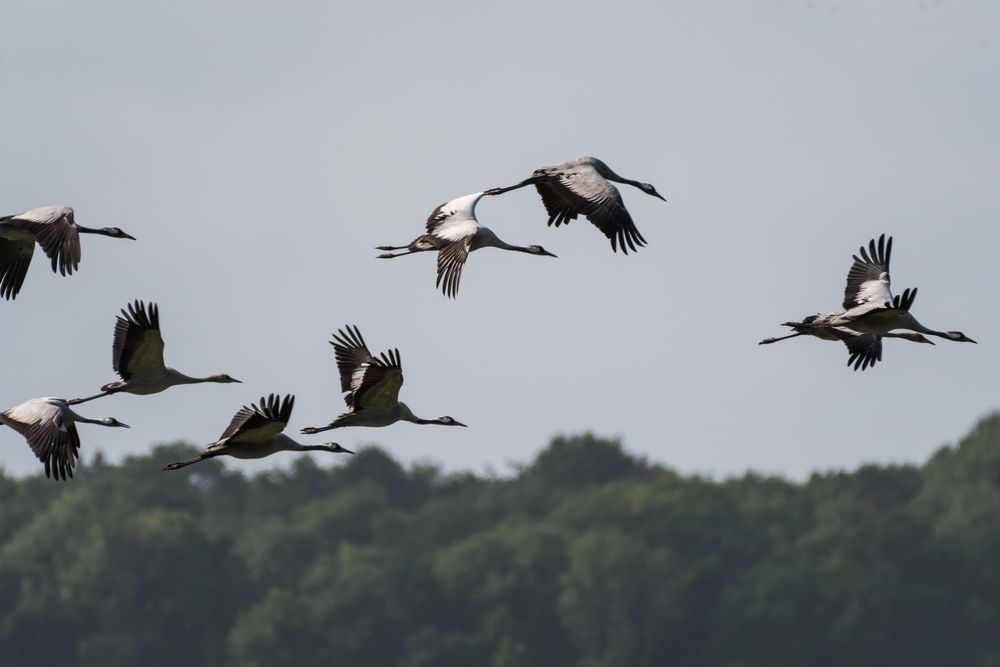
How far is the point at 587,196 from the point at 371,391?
3.80 meters

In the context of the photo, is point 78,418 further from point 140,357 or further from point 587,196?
point 587,196

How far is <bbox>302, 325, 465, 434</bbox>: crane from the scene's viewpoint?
3469 centimetres

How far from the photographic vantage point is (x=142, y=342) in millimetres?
34062

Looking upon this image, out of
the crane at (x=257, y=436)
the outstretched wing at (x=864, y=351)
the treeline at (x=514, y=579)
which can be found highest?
the treeline at (x=514, y=579)

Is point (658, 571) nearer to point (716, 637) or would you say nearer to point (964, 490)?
point (716, 637)

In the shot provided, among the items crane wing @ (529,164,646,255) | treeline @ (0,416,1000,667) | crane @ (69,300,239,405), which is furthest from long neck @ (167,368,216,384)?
treeline @ (0,416,1000,667)

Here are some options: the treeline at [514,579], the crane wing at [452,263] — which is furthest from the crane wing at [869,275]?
the treeline at [514,579]

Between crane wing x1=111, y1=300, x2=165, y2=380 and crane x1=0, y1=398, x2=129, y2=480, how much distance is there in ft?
3.14

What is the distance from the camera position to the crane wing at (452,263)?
33125mm

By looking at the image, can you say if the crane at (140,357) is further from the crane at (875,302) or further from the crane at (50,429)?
the crane at (875,302)

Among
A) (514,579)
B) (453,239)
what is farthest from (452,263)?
(514,579)

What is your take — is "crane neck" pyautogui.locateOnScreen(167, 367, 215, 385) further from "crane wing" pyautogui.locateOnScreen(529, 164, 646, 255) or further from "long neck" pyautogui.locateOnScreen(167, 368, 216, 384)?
"crane wing" pyautogui.locateOnScreen(529, 164, 646, 255)

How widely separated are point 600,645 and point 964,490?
22.1 metres

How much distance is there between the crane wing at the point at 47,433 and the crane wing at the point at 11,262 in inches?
62.9
